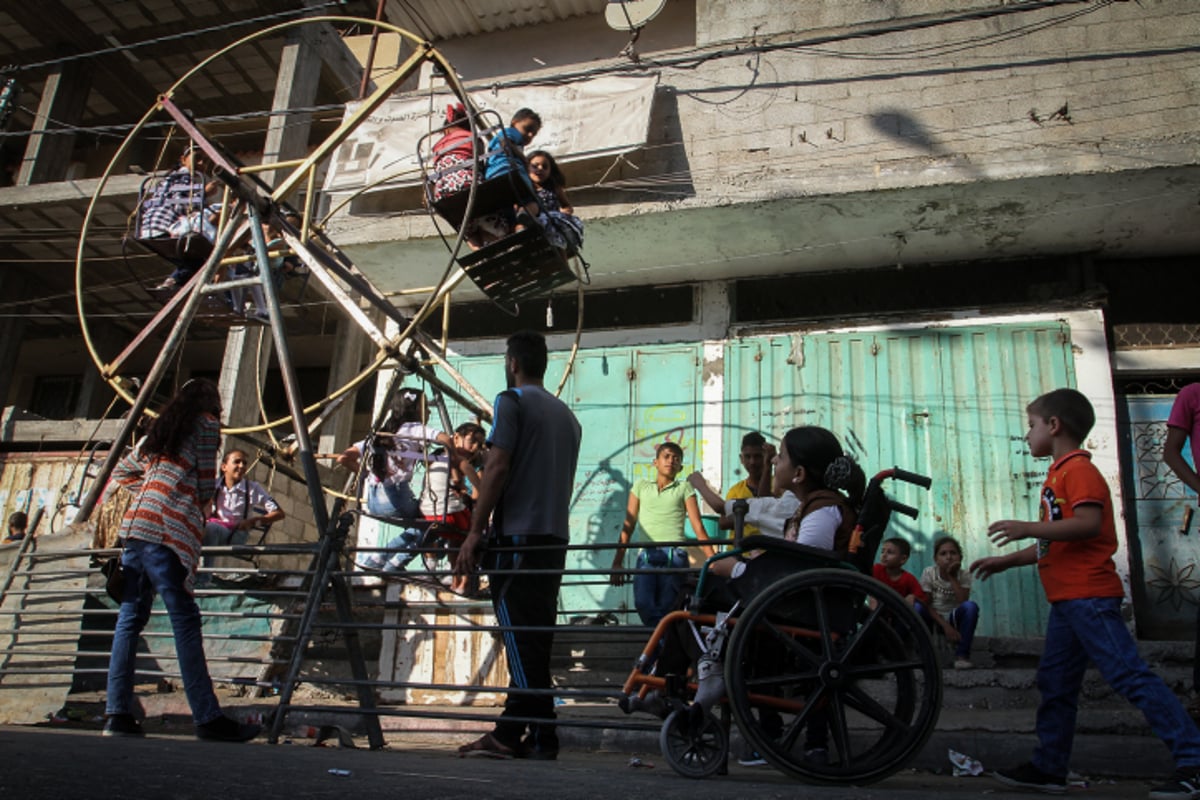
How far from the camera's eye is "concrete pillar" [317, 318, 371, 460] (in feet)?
35.0

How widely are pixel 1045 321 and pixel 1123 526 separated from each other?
1857 mm

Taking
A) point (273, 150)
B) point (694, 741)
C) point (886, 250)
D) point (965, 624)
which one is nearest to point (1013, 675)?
point (965, 624)

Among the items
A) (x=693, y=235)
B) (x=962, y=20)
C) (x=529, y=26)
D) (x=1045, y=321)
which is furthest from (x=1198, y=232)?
(x=529, y=26)

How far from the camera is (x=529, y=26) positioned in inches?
405

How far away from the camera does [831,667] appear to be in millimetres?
2621

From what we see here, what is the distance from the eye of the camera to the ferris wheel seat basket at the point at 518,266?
15.8 ft

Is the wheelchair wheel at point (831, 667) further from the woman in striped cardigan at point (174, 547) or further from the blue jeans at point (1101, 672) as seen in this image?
the woman in striped cardigan at point (174, 547)

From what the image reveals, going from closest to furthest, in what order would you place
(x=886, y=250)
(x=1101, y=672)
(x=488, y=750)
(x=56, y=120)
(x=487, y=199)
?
(x=1101, y=672) < (x=488, y=750) < (x=487, y=199) < (x=886, y=250) < (x=56, y=120)

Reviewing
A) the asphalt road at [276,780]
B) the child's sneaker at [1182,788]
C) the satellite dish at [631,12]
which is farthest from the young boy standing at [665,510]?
the satellite dish at [631,12]

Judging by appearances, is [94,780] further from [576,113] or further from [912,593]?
[576,113]

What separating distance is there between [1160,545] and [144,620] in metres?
7.26

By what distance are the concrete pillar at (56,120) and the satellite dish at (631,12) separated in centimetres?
845

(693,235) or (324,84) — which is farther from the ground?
(324,84)

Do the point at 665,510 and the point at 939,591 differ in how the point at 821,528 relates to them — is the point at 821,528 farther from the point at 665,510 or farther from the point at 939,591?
the point at 939,591
